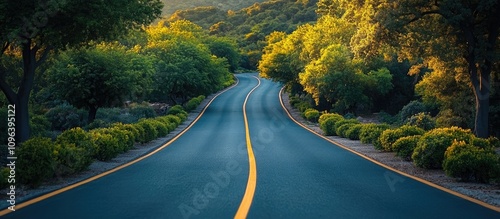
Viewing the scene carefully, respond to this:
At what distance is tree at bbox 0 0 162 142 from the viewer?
55.3 ft

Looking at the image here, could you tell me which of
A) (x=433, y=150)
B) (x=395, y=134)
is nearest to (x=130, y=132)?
(x=395, y=134)

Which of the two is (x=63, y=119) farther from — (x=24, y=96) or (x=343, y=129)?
(x=343, y=129)

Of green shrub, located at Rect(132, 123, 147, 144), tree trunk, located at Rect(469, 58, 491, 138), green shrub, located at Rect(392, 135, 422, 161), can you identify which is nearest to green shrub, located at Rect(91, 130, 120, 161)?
green shrub, located at Rect(132, 123, 147, 144)

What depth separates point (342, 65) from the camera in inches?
1922

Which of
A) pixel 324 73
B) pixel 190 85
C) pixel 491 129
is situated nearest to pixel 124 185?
pixel 491 129

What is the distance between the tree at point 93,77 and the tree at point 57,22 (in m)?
12.8

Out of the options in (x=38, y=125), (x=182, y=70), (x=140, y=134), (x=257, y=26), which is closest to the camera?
(x=140, y=134)

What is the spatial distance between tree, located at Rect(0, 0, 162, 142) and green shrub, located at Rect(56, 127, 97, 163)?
3.54 metres

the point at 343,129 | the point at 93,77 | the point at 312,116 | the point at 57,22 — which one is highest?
the point at 57,22

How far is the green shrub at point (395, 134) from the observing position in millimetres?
19859

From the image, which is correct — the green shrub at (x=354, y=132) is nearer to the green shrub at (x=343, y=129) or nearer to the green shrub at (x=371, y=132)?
the green shrub at (x=343, y=129)

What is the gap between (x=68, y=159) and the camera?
13242mm

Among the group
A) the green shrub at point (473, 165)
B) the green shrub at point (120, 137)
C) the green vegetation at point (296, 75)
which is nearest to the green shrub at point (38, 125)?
the green vegetation at point (296, 75)

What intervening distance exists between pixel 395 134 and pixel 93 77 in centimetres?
2228
